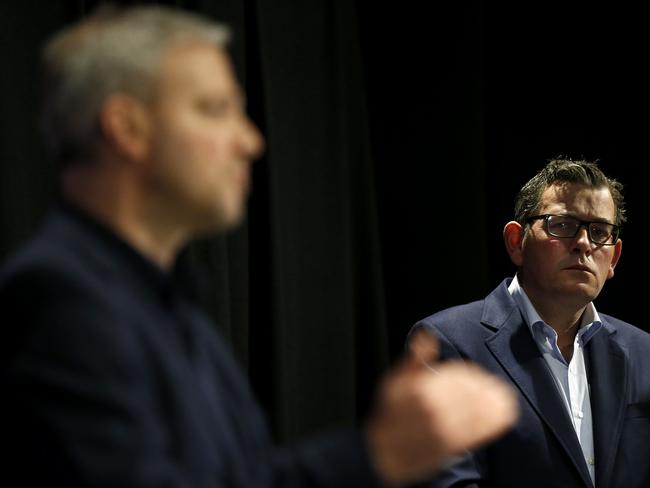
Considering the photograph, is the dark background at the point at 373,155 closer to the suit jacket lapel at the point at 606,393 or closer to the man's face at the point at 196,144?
the suit jacket lapel at the point at 606,393

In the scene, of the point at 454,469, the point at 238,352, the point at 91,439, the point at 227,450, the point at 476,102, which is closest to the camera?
the point at 91,439

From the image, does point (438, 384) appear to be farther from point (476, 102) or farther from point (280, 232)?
point (476, 102)

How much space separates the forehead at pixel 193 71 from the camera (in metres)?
1.02

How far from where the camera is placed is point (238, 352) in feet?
8.76

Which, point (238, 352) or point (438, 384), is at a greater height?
point (438, 384)

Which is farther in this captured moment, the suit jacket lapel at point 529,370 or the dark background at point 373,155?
the dark background at point 373,155

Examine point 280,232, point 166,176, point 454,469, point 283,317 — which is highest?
point 166,176

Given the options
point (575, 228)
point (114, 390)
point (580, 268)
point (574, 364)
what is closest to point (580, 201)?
point (575, 228)

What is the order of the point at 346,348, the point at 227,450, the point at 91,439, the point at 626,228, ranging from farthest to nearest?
the point at 626,228 → the point at 346,348 → the point at 227,450 → the point at 91,439

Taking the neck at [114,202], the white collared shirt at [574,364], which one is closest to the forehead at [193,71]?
the neck at [114,202]

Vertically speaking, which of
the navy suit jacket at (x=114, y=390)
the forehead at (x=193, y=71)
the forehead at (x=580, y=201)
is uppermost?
the forehead at (x=193, y=71)

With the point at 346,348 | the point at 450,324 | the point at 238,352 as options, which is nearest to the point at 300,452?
the point at 450,324

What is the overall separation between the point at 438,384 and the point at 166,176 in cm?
34

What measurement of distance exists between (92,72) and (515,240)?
1.79 meters
